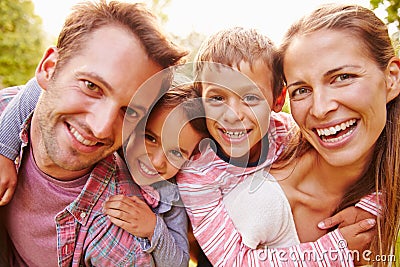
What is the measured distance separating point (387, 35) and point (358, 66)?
0.23 metres

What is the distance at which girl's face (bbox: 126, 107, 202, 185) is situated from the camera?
1843 mm

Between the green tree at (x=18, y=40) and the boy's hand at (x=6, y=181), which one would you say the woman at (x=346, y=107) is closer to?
the boy's hand at (x=6, y=181)

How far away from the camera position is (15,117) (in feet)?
6.25

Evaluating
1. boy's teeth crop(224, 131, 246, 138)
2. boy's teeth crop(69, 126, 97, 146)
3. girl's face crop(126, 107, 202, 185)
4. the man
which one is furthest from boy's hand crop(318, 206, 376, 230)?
boy's teeth crop(69, 126, 97, 146)

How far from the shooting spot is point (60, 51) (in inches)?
71.8

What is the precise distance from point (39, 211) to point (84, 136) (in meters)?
0.37

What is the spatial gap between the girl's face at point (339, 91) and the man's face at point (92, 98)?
0.54 metres

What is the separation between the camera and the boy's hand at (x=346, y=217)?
1.91 metres

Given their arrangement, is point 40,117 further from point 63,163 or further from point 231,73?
point 231,73

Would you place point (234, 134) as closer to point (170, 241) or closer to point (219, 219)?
point (219, 219)

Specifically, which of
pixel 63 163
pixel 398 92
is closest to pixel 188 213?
pixel 63 163

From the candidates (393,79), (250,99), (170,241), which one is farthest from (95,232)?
(393,79)

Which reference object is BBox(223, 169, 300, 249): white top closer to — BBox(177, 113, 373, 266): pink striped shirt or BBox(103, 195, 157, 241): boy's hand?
BBox(177, 113, 373, 266): pink striped shirt

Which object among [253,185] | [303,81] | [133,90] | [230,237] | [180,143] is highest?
[303,81]
